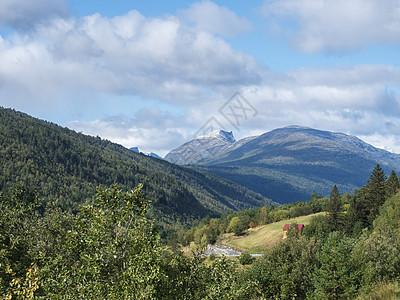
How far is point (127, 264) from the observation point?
15281 mm

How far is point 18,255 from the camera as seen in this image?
2436 centimetres

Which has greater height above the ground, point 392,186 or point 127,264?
point 127,264

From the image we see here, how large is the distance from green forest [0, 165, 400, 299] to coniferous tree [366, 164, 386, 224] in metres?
62.3

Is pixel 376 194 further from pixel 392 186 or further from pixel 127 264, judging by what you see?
pixel 127 264

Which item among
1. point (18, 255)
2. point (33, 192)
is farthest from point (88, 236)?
point (33, 192)

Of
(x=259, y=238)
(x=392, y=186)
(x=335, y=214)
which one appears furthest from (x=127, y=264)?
(x=259, y=238)

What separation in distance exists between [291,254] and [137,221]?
148 feet

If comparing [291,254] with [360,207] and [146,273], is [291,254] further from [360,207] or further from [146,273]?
[360,207]

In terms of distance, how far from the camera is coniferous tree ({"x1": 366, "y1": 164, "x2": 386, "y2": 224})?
347 ft

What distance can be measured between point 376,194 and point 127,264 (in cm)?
11384

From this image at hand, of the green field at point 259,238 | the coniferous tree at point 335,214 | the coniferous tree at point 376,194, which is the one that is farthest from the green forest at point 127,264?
the green field at point 259,238

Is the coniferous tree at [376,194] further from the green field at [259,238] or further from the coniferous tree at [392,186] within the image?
the green field at [259,238]

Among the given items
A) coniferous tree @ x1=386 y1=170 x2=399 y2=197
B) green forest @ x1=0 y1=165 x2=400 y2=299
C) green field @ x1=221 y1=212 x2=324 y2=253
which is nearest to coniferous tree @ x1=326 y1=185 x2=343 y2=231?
coniferous tree @ x1=386 y1=170 x2=399 y2=197

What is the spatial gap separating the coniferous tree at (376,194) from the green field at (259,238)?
1963 inches
